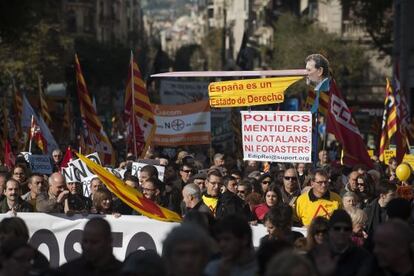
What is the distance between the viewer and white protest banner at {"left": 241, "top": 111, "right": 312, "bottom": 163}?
1466 cm

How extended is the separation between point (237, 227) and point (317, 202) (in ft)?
15.3

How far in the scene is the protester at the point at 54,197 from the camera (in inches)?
466

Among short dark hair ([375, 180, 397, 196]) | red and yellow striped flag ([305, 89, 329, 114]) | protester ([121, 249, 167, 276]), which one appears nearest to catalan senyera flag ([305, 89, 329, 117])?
red and yellow striped flag ([305, 89, 329, 114])

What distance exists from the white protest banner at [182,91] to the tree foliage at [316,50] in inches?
964

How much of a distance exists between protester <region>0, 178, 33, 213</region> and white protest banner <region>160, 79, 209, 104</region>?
16.7 meters

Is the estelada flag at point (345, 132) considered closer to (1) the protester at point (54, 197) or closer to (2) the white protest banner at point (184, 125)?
(1) the protester at point (54, 197)

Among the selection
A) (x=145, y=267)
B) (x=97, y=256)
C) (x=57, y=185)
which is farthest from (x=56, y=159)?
(x=145, y=267)

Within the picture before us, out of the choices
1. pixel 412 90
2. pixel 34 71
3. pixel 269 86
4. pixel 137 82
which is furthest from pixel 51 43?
pixel 269 86

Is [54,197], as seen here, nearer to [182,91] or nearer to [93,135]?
[93,135]

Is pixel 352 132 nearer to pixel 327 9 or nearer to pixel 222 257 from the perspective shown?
pixel 222 257

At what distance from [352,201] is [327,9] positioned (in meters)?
56.9

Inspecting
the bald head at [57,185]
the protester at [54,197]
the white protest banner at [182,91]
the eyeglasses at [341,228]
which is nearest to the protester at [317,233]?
the eyeglasses at [341,228]

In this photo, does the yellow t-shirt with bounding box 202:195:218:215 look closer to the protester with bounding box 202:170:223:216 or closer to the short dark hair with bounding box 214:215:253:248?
the protester with bounding box 202:170:223:216

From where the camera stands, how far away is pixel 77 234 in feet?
36.8
